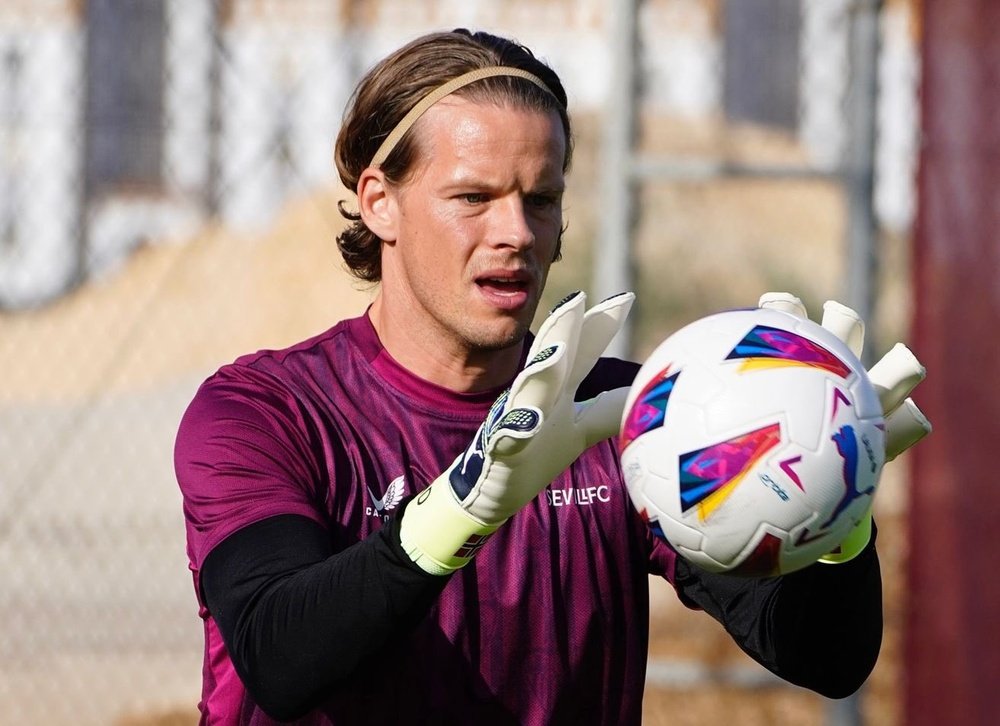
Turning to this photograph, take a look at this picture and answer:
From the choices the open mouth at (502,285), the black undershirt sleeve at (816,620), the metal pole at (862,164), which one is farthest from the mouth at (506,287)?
the metal pole at (862,164)

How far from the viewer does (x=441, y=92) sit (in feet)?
8.72

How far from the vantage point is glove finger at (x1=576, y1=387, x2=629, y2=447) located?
2186 millimetres

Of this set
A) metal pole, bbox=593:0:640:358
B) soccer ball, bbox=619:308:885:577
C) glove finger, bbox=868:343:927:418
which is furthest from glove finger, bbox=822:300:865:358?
metal pole, bbox=593:0:640:358

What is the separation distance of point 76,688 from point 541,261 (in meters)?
4.70

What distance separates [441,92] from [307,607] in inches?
41.3

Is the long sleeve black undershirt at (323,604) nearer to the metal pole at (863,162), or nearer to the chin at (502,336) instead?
the chin at (502,336)

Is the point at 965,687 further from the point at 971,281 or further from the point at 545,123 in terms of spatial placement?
the point at 545,123

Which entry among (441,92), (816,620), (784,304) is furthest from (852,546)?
(441,92)

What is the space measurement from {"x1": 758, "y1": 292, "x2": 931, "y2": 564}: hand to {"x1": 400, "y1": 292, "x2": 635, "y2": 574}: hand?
18.8 inches

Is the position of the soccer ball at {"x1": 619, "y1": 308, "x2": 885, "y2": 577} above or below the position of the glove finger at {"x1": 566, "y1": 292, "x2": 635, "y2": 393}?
below

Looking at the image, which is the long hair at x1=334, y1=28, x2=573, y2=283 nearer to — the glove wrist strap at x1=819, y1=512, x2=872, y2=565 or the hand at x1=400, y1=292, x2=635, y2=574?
the hand at x1=400, y1=292, x2=635, y2=574

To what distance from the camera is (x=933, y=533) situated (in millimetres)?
5004

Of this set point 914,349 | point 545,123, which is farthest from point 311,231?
point 545,123

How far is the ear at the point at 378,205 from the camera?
2773 mm
